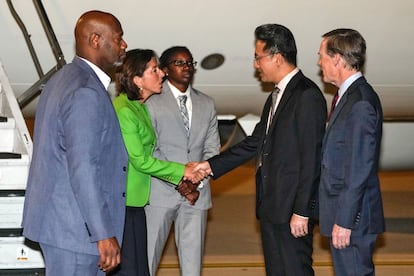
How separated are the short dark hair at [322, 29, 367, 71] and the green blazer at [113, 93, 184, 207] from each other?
116 cm

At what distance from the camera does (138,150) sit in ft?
16.7

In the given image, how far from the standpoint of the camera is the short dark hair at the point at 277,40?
16.0 feet

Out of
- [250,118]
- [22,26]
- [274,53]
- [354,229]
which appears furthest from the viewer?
[250,118]

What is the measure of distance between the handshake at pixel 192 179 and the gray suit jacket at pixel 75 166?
1475 millimetres

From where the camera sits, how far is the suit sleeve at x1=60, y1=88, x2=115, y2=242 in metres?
3.81

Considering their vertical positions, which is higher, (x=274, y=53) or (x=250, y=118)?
(x=274, y=53)

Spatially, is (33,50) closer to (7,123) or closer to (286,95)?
(7,123)

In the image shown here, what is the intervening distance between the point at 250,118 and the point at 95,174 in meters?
4.41

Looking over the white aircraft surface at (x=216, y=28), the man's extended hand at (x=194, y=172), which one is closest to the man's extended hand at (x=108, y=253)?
the man's extended hand at (x=194, y=172)

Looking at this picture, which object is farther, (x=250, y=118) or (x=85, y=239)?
(x=250, y=118)

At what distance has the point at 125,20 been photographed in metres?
7.00

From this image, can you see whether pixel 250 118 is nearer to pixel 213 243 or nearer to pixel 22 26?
pixel 213 243

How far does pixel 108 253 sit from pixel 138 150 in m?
1.27

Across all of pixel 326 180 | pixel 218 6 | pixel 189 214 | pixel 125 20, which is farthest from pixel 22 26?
pixel 326 180
